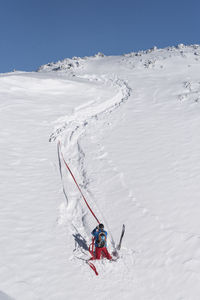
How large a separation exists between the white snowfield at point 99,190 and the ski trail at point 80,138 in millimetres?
50

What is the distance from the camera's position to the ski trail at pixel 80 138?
936 cm

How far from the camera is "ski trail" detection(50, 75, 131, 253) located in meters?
9.36

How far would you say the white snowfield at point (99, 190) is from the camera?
7082mm

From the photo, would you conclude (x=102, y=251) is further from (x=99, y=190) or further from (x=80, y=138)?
(x=80, y=138)

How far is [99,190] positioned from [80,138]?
479cm

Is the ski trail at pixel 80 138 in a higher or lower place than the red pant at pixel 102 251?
higher

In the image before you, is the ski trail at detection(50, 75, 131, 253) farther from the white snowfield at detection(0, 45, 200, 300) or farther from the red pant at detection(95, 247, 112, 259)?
the red pant at detection(95, 247, 112, 259)

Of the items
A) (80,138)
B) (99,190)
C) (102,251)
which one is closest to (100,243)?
(102,251)

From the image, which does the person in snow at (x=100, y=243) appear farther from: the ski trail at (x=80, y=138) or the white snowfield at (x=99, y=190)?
the ski trail at (x=80, y=138)

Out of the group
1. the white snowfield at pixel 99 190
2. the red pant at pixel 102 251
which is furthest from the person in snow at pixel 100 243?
the white snowfield at pixel 99 190

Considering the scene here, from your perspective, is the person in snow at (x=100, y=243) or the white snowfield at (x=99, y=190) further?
the person in snow at (x=100, y=243)

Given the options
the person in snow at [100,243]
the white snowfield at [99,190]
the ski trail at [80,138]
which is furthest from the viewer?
the ski trail at [80,138]

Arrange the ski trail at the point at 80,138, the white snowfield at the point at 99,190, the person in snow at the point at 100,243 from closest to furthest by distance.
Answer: the white snowfield at the point at 99,190 < the person in snow at the point at 100,243 < the ski trail at the point at 80,138

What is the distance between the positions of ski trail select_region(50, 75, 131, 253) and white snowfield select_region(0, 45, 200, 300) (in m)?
0.05
